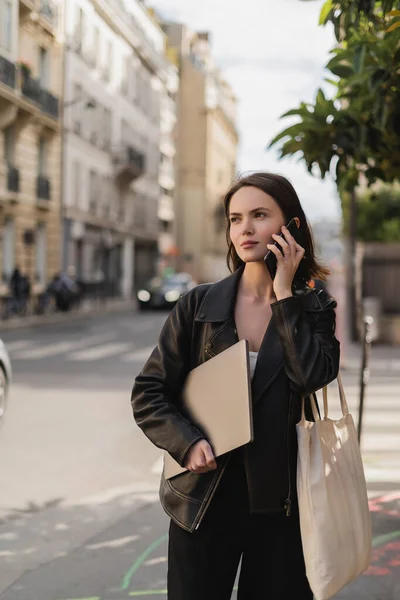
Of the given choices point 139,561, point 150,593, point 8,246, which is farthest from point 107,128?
point 150,593

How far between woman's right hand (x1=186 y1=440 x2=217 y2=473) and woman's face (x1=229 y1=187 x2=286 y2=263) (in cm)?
54

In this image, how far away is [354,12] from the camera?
453cm

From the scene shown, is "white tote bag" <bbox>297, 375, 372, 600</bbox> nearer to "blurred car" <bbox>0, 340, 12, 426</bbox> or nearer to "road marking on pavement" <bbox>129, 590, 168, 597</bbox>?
"road marking on pavement" <bbox>129, 590, 168, 597</bbox>

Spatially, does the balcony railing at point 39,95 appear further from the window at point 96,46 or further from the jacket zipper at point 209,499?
the jacket zipper at point 209,499

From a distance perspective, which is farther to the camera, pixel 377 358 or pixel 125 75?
pixel 125 75

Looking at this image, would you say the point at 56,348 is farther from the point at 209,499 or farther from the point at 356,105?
the point at 209,499

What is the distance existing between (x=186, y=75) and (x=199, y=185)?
847 centimetres

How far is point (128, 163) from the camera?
48656 millimetres

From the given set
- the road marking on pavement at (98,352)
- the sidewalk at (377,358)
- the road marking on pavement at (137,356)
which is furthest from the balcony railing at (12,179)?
the sidewalk at (377,358)

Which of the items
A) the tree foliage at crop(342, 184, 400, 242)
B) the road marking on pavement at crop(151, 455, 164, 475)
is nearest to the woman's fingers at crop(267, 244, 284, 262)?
the road marking on pavement at crop(151, 455, 164, 475)

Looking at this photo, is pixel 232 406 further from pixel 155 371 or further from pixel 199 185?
pixel 199 185

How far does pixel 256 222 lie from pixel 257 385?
0.45m

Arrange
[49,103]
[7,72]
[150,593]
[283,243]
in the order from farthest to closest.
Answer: [49,103] → [7,72] → [150,593] → [283,243]

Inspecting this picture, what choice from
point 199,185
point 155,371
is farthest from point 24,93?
point 199,185
